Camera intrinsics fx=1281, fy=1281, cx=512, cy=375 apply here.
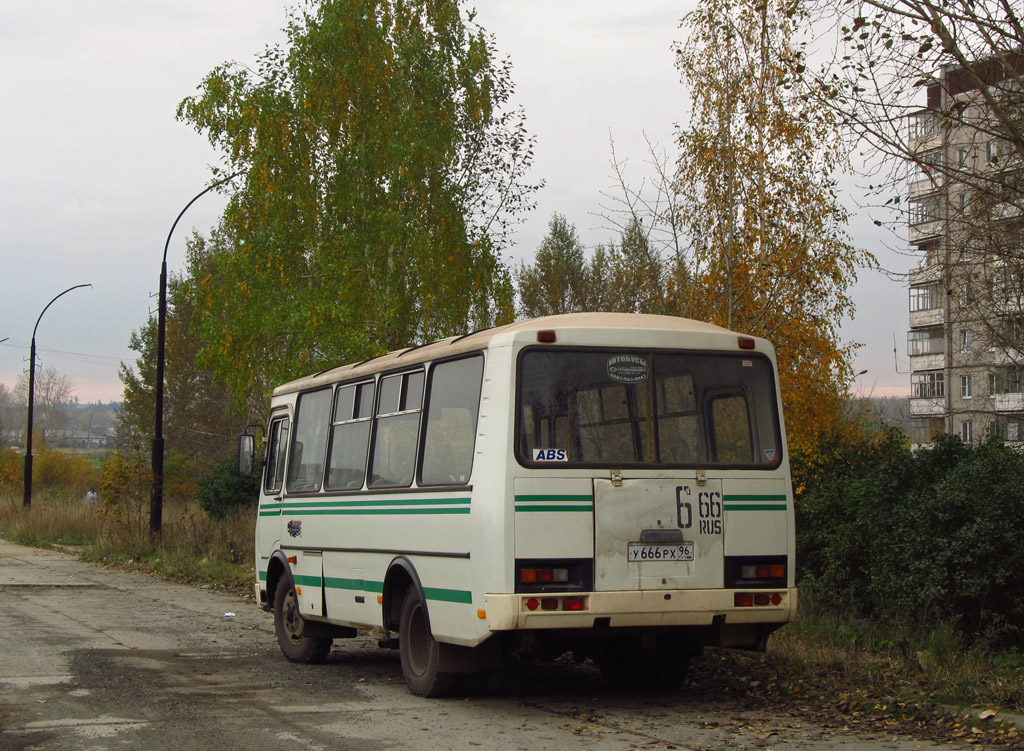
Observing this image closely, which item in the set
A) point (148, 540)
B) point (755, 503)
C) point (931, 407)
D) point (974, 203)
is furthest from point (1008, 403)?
point (148, 540)

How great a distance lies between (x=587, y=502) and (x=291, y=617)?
4.82 metres

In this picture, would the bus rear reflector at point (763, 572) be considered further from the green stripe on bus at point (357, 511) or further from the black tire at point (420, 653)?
the black tire at point (420, 653)

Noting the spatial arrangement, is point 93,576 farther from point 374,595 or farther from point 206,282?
point 374,595

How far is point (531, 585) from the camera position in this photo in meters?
8.55

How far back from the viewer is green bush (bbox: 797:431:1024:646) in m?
10.6

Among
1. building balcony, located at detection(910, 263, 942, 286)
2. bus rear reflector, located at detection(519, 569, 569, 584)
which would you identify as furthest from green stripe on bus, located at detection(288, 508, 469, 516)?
building balcony, located at detection(910, 263, 942, 286)

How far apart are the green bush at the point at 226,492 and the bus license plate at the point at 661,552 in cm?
2401

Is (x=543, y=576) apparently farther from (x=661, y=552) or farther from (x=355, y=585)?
(x=355, y=585)

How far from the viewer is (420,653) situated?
9.92m

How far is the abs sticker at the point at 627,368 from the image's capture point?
918 cm

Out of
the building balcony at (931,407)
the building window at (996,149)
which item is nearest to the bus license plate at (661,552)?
the building window at (996,149)

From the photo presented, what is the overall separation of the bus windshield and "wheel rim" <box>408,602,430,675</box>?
6.35ft

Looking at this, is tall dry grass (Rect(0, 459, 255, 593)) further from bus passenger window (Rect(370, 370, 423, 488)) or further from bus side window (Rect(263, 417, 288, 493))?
bus passenger window (Rect(370, 370, 423, 488))

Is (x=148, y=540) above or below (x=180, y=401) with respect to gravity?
below
